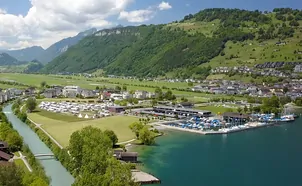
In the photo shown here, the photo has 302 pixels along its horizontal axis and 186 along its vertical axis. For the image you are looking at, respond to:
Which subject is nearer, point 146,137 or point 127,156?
point 127,156

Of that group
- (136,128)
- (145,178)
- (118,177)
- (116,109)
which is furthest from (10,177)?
(116,109)

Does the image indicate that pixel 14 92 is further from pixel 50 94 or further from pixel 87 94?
pixel 87 94

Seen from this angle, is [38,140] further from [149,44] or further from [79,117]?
[149,44]

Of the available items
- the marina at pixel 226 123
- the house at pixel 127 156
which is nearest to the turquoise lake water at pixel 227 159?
the house at pixel 127 156

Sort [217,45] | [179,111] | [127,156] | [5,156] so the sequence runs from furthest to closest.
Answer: [217,45], [179,111], [127,156], [5,156]

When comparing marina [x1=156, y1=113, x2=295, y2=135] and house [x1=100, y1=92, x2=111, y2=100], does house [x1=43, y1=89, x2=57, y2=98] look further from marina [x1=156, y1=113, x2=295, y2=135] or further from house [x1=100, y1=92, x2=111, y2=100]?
marina [x1=156, y1=113, x2=295, y2=135]

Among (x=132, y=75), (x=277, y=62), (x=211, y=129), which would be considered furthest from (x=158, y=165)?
(x=132, y=75)

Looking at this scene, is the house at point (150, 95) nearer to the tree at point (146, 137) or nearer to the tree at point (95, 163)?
the tree at point (146, 137)
